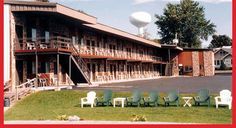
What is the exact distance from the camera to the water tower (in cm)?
7831

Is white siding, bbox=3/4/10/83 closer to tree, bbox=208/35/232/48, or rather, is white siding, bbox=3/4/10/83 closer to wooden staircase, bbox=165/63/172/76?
wooden staircase, bbox=165/63/172/76

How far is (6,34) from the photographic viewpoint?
93.1 feet

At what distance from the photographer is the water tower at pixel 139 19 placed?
78.3 metres

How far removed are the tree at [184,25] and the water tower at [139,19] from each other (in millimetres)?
18192

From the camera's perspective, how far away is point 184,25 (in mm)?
96562

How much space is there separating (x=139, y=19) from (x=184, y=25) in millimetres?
21572

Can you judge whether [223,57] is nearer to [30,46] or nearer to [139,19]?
[139,19]

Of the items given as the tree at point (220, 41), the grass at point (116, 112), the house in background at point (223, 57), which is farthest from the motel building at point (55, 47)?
the tree at point (220, 41)

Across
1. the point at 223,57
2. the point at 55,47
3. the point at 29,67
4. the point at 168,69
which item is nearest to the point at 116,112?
the point at 55,47

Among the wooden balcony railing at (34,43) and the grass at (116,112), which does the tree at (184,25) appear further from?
the grass at (116,112)

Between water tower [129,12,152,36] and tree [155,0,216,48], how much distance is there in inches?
716

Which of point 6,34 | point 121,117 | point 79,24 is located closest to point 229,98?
point 121,117

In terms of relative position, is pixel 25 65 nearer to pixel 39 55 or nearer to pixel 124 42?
pixel 39 55

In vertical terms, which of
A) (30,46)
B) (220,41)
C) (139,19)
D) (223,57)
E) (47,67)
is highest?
(139,19)
